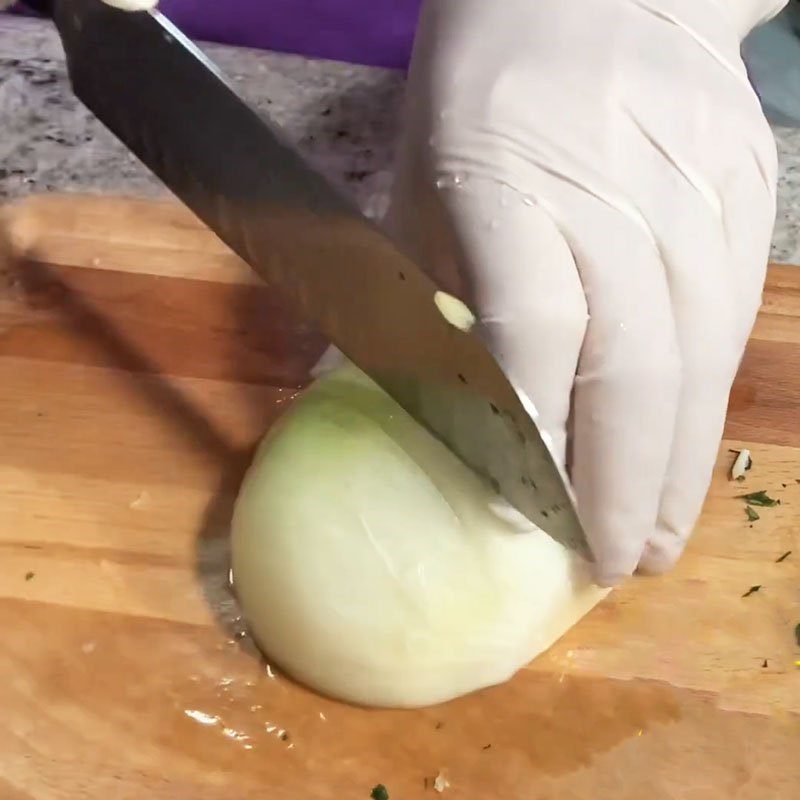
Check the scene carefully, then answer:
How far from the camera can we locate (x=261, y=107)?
1.96 meters

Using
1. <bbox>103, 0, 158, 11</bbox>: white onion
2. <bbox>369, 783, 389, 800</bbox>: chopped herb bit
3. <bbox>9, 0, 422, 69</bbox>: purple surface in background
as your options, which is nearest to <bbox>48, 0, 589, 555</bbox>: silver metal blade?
<bbox>103, 0, 158, 11</bbox>: white onion

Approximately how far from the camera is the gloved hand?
1168 mm

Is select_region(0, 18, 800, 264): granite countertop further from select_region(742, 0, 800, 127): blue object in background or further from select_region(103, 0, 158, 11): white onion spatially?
select_region(103, 0, 158, 11): white onion

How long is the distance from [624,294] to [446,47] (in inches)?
14.3

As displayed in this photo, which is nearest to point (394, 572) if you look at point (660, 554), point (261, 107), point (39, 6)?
point (660, 554)

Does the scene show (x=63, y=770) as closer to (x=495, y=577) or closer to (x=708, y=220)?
(x=495, y=577)

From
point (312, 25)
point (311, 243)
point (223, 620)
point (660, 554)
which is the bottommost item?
point (223, 620)

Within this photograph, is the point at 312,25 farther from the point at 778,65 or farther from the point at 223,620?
the point at 223,620

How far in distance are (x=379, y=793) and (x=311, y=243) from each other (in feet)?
2.07

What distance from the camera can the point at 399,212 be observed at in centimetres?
135

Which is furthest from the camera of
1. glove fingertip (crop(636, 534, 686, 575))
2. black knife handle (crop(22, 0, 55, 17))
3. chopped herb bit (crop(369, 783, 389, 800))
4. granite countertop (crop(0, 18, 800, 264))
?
black knife handle (crop(22, 0, 55, 17))

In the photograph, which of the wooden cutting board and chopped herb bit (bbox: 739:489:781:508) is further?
chopped herb bit (bbox: 739:489:781:508)

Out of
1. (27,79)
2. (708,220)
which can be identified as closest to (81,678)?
(708,220)

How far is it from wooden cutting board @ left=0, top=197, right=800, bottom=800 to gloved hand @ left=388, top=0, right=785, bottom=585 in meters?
0.18
